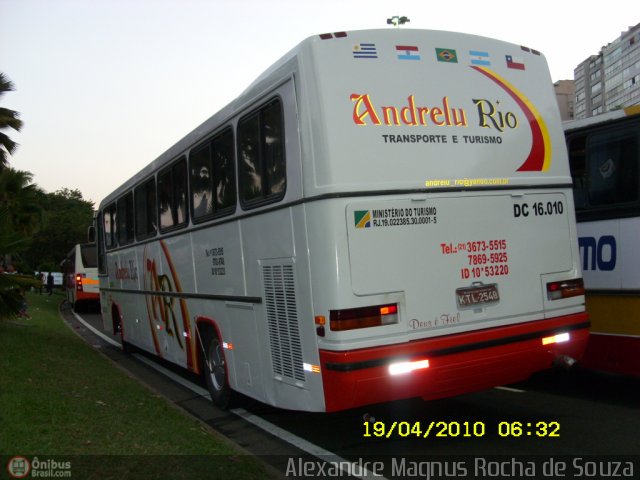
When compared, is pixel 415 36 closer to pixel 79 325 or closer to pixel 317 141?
pixel 317 141

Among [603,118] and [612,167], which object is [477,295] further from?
[603,118]

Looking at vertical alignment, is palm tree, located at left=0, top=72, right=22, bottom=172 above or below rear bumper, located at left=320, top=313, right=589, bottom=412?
above

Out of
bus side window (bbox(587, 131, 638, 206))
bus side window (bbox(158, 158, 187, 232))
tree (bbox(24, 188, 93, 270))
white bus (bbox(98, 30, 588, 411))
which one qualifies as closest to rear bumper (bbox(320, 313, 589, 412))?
white bus (bbox(98, 30, 588, 411))

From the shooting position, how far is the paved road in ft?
18.9

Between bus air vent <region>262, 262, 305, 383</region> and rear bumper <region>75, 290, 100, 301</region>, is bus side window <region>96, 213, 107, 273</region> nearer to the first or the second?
bus air vent <region>262, 262, 305, 383</region>

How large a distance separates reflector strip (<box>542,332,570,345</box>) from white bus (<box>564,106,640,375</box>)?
1092mm

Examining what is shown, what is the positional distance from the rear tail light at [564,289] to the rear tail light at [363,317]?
1674mm

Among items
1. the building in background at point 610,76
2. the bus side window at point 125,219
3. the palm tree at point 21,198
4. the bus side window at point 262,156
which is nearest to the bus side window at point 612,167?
the bus side window at point 262,156

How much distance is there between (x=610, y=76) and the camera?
118 meters

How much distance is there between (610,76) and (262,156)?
414 ft

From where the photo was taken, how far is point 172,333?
984 cm

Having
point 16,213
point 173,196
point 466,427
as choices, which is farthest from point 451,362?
point 16,213

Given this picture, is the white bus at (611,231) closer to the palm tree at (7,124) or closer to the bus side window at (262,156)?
the bus side window at (262,156)

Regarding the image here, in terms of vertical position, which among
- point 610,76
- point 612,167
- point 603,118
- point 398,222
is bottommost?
point 398,222
